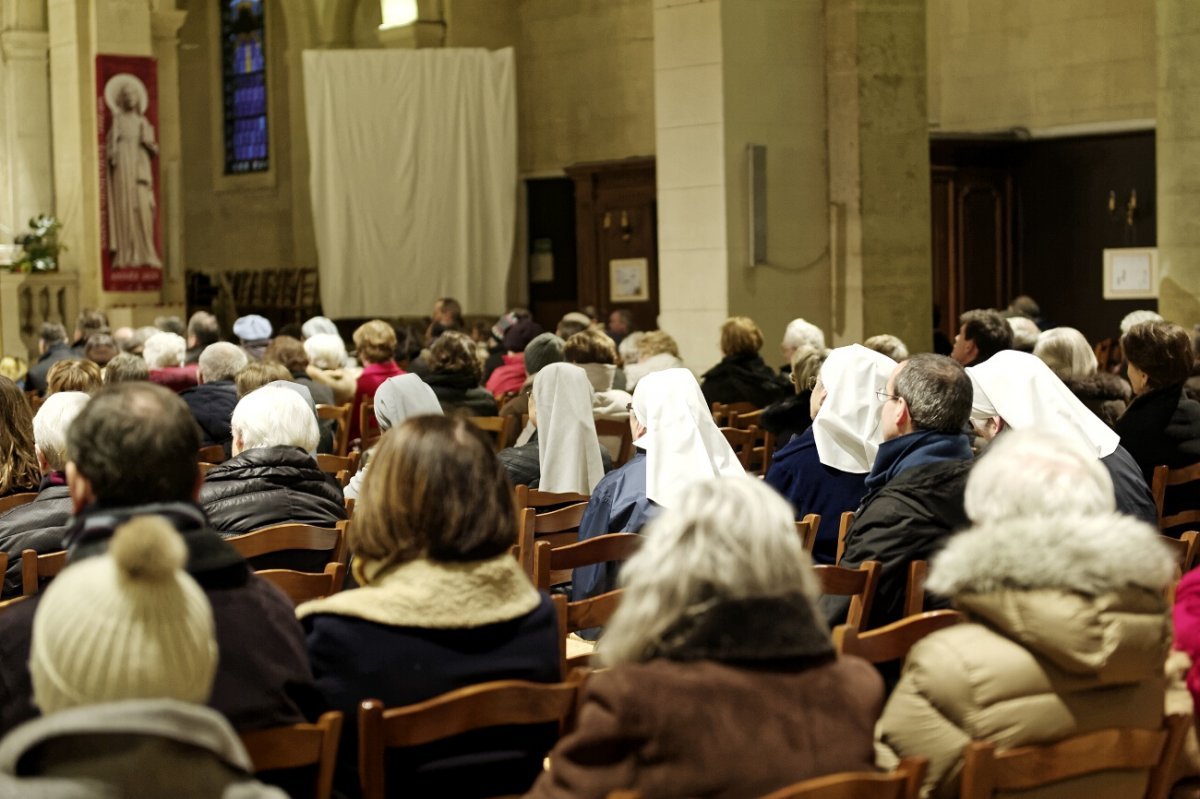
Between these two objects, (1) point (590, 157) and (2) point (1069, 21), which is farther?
(1) point (590, 157)

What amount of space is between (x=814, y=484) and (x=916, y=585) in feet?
4.63

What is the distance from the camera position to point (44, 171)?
17016 millimetres

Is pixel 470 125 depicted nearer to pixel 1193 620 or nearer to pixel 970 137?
pixel 970 137

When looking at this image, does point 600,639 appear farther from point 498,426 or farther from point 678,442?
point 498,426

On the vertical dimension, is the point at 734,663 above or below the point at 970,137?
below

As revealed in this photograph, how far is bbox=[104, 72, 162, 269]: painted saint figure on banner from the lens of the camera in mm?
15414

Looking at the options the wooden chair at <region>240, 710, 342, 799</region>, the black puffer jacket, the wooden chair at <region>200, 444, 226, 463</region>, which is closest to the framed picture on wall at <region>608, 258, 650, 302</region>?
the wooden chair at <region>200, 444, 226, 463</region>

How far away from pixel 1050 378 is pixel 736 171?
619cm

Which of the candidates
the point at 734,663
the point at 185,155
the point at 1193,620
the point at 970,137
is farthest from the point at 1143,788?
the point at 185,155

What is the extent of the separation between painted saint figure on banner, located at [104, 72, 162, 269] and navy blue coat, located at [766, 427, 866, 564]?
38.1 ft

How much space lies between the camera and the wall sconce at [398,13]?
17891 mm

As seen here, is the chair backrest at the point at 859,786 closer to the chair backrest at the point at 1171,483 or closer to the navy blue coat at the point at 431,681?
the navy blue coat at the point at 431,681

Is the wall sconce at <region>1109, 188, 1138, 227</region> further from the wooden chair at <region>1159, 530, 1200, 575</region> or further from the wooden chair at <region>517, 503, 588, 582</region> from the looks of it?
the wooden chair at <region>1159, 530, 1200, 575</region>

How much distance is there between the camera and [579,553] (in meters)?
4.35
